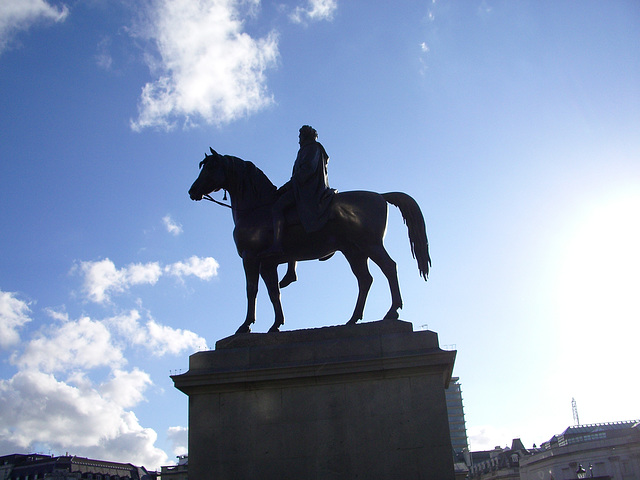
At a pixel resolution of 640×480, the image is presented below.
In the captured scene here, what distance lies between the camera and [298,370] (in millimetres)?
11641

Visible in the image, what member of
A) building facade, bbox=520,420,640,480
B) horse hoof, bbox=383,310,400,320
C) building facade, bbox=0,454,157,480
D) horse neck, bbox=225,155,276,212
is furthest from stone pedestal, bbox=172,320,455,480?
building facade, bbox=0,454,157,480

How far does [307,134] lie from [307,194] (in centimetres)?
176

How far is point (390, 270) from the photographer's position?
12953mm

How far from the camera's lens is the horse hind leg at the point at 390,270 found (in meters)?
12.8

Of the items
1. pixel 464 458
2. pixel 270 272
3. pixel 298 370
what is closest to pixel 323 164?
pixel 270 272

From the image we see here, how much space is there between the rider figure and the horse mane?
35 centimetres

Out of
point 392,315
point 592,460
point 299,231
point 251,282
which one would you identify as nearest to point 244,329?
point 251,282

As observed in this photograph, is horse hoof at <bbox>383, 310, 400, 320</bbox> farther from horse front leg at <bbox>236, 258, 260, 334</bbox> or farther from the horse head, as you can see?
the horse head

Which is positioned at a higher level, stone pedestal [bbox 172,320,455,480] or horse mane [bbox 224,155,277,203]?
horse mane [bbox 224,155,277,203]

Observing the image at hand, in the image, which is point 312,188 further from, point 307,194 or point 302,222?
point 302,222

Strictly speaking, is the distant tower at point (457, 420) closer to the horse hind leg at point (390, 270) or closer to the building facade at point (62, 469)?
the building facade at point (62, 469)

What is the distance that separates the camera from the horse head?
14.0 m

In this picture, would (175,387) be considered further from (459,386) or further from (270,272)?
(459,386)

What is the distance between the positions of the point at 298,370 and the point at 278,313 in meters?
2.14
